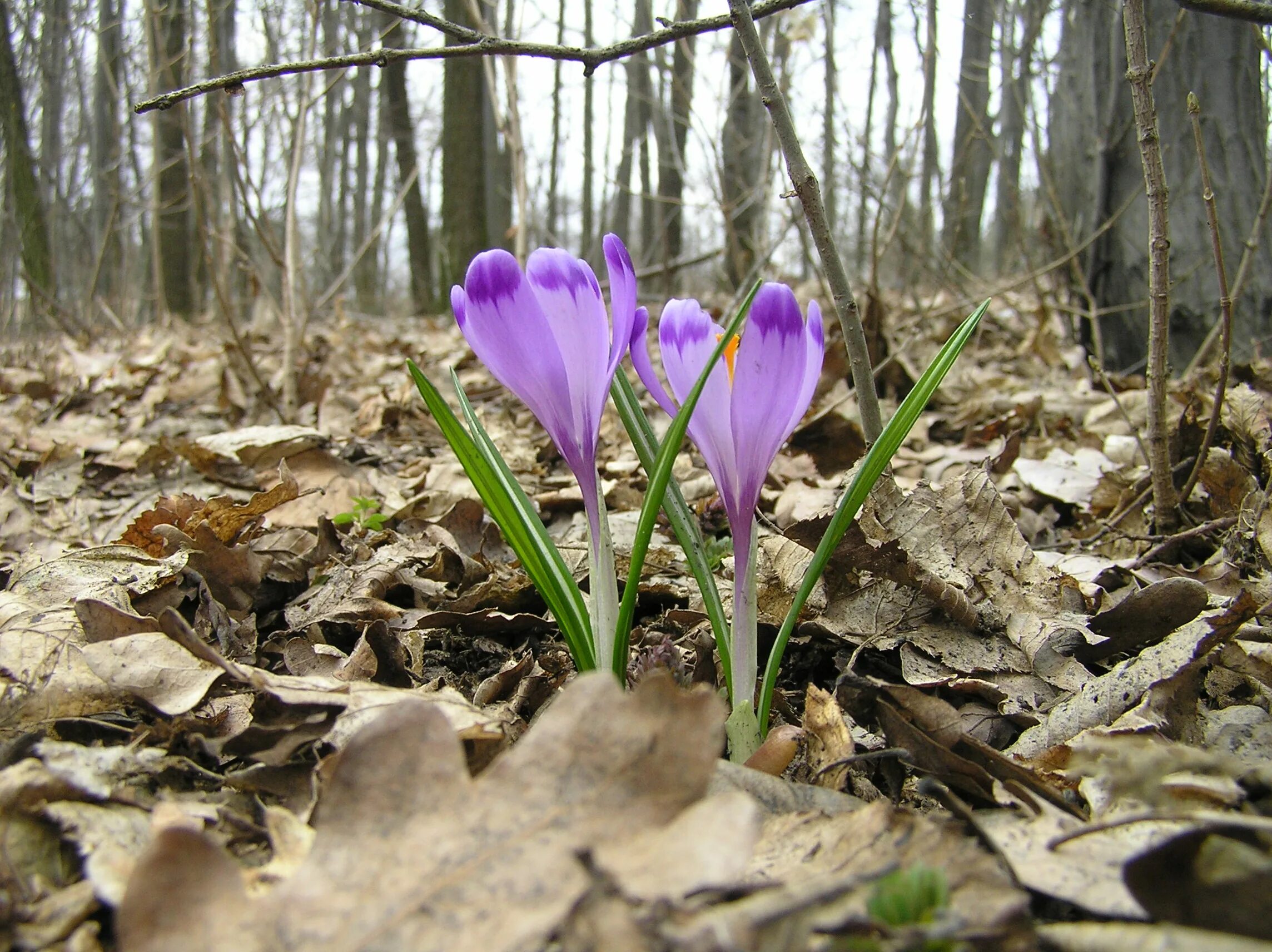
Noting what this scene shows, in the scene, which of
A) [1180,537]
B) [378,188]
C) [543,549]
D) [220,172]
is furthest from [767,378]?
[378,188]

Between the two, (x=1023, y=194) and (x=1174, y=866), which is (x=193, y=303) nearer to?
(x=1174, y=866)

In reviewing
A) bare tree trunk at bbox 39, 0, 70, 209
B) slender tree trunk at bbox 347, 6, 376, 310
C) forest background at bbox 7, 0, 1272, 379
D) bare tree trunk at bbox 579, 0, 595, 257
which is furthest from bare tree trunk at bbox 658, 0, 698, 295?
slender tree trunk at bbox 347, 6, 376, 310

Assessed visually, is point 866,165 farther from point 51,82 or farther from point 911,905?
point 51,82

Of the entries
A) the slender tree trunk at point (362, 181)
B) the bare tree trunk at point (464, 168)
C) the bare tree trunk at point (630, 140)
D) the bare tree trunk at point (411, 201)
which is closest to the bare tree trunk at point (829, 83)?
the bare tree trunk at point (630, 140)

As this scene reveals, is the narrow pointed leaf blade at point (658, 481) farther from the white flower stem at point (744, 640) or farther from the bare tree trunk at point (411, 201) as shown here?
the bare tree trunk at point (411, 201)

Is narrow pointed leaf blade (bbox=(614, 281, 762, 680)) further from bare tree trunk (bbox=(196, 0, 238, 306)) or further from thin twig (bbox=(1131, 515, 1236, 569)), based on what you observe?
bare tree trunk (bbox=(196, 0, 238, 306))

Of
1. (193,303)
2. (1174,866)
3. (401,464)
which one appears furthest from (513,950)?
(193,303)
